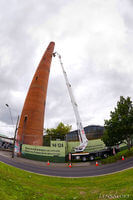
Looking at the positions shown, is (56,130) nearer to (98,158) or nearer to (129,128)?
(98,158)

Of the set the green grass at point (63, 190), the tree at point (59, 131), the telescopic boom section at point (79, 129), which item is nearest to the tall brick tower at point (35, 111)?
the telescopic boom section at point (79, 129)

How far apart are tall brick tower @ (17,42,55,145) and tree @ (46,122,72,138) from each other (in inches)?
648

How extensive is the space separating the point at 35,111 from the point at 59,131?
64.9 feet

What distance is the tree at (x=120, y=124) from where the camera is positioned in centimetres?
2101

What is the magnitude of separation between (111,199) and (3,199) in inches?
189

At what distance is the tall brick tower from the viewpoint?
102 ft

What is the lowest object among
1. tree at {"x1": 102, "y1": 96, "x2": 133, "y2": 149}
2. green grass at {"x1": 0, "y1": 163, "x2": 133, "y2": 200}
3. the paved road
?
the paved road

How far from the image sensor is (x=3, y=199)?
5.22m

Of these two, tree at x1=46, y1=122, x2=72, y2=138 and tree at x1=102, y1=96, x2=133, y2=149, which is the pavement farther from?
tree at x1=46, y1=122, x2=72, y2=138

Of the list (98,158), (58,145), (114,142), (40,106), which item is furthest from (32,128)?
(114,142)

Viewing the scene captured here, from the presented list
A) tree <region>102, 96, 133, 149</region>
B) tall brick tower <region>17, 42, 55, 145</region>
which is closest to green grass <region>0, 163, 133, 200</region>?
tree <region>102, 96, 133, 149</region>

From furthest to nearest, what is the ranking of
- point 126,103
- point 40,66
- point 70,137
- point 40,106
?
point 70,137 < point 40,66 < point 40,106 < point 126,103

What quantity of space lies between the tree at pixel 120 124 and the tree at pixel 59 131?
28384 mm

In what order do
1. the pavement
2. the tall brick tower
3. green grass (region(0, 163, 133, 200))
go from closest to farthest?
green grass (region(0, 163, 133, 200)) < the pavement < the tall brick tower
